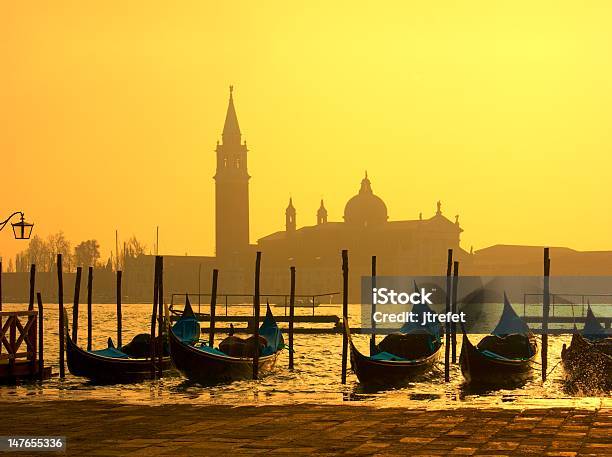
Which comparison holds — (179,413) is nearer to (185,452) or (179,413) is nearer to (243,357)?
(185,452)

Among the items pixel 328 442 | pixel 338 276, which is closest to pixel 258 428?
pixel 328 442

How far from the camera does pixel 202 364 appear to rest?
2689 cm

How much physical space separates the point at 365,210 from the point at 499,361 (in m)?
125

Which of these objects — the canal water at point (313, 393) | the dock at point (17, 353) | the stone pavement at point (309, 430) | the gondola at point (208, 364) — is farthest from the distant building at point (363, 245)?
the stone pavement at point (309, 430)

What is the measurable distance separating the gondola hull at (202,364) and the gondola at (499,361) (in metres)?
4.78

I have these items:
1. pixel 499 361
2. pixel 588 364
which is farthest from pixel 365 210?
pixel 588 364

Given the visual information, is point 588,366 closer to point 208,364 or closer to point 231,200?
point 208,364

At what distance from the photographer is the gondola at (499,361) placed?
26.4 m

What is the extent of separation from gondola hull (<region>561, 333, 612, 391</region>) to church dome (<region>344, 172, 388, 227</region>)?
402 feet

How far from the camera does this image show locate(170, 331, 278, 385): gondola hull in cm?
2667

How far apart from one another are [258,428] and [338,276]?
132 metres

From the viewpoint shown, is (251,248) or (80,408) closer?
(80,408)

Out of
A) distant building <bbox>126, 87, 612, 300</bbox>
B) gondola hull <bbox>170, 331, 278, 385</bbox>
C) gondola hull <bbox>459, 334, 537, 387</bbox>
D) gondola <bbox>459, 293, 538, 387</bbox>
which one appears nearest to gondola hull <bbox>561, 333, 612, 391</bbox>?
gondola <bbox>459, 293, 538, 387</bbox>

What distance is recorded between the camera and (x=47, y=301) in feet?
534
